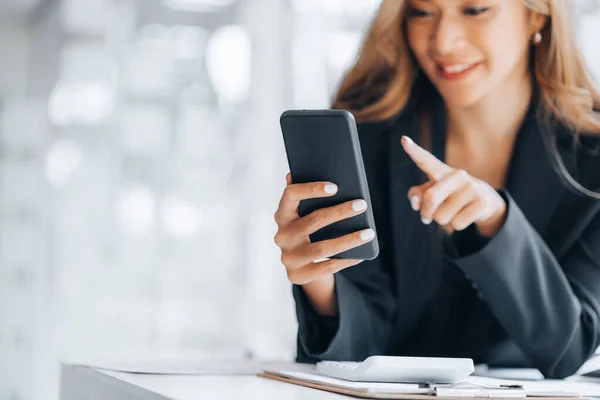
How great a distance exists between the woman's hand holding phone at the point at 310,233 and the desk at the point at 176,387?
193mm

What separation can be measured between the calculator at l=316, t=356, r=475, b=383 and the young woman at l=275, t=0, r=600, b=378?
0.30 meters

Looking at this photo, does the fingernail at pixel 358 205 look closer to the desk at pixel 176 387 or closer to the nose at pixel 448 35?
the desk at pixel 176 387

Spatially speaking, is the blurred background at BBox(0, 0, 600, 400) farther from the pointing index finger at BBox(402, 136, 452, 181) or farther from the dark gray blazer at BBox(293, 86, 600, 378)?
the pointing index finger at BBox(402, 136, 452, 181)

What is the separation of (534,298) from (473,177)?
20cm

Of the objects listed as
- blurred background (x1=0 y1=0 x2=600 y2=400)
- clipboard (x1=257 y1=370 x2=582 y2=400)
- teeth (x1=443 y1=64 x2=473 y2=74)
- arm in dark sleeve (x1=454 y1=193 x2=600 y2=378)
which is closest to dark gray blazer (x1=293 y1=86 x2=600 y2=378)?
arm in dark sleeve (x1=454 y1=193 x2=600 y2=378)

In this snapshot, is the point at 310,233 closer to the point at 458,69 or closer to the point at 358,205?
the point at 358,205

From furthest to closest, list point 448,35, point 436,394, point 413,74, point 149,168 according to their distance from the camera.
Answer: point 149,168, point 413,74, point 448,35, point 436,394

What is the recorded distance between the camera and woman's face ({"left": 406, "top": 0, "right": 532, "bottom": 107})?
1318 millimetres

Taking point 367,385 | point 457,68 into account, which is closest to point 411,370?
point 367,385

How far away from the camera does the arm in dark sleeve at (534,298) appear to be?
3.31 ft

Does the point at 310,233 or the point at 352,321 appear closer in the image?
the point at 310,233

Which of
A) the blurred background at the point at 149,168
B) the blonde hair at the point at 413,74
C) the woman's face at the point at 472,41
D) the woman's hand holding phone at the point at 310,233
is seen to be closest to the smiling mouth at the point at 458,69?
the woman's face at the point at 472,41

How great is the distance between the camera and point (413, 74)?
4.78 feet

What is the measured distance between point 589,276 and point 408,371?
0.54 m
